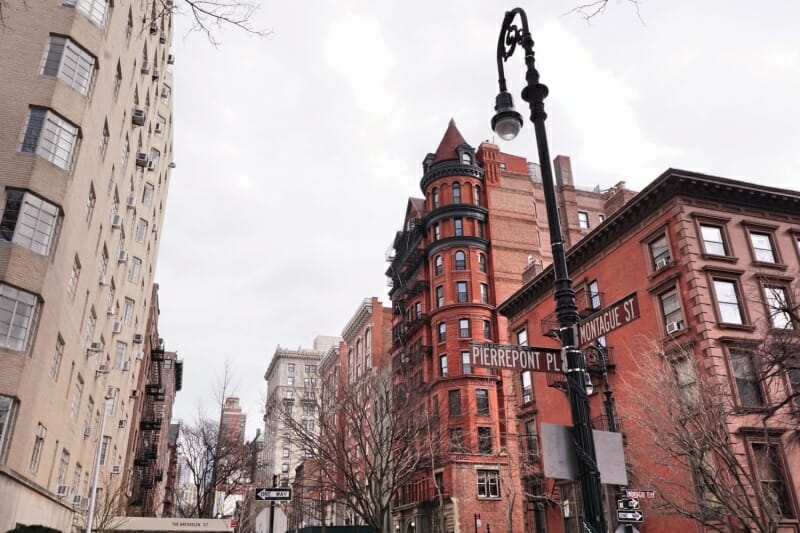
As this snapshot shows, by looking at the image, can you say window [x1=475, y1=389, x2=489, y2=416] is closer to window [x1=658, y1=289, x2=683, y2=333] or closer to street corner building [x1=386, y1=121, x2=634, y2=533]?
street corner building [x1=386, y1=121, x2=634, y2=533]

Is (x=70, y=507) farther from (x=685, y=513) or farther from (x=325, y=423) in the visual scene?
(x=685, y=513)

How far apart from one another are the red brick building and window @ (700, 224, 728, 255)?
0.18 feet

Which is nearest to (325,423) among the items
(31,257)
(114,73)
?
(31,257)

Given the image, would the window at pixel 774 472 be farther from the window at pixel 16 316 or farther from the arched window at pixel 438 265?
the arched window at pixel 438 265

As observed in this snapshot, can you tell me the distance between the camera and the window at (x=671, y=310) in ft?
84.2

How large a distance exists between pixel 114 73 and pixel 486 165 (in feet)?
120

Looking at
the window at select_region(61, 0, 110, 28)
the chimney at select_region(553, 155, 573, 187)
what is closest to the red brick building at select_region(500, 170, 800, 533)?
the window at select_region(61, 0, 110, 28)

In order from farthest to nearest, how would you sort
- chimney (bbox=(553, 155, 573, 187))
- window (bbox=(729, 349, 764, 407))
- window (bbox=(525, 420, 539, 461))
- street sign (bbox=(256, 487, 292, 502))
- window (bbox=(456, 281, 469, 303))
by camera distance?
1. chimney (bbox=(553, 155, 573, 187))
2. window (bbox=(456, 281, 469, 303))
3. window (bbox=(525, 420, 539, 461))
4. window (bbox=(729, 349, 764, 407))
5. street sign (bbox=(256, 487, 292, 502))

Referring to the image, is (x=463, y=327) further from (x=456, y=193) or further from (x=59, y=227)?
(x=59, y=227)

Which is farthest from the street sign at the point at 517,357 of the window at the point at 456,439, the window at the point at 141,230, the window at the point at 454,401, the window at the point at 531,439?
the window at the point at 454,401

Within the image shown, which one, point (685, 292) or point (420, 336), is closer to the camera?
point (685, 292)

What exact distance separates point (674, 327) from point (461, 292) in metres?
27.8

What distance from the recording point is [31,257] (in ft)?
62.5

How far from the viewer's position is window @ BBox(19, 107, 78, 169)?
2014 cm
